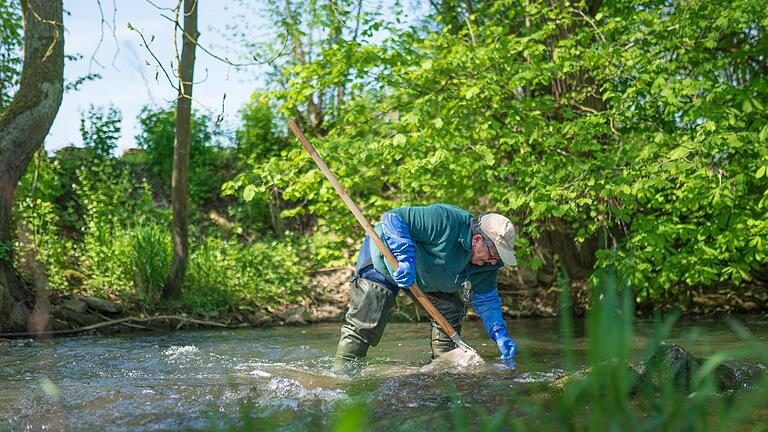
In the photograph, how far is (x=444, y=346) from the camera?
6.18 metres

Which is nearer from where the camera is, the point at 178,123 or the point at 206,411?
the point at 206,411

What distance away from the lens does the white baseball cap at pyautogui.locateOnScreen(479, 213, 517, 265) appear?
17.7 feet

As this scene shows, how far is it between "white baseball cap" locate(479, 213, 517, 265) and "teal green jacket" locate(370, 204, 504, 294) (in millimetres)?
231

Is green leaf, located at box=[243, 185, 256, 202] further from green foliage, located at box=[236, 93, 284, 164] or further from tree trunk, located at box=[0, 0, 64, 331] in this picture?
green foliage, located at box=[236, 93, 284, 164]

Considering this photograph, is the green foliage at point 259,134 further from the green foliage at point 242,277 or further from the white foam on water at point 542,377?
the white foam on water at point 542,377

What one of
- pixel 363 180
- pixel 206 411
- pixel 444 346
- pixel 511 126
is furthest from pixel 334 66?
pixel 206 411

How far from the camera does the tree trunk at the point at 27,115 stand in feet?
25.5

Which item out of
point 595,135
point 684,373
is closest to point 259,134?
point 595,135

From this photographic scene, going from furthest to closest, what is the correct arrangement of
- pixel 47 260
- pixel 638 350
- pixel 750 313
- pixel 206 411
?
pixel 750 313 < pixel 47 260 < pixel 638 350 < pixel 206 411

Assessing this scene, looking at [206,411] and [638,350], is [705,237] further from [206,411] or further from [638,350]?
[206,411]

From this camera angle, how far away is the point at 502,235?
5.39 metres

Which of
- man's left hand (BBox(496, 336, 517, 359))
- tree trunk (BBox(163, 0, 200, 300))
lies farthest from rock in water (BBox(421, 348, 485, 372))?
tree trunk (BBox(163, 0, 200, 300))

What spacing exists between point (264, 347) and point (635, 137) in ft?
14.3

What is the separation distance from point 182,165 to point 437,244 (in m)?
4.31
